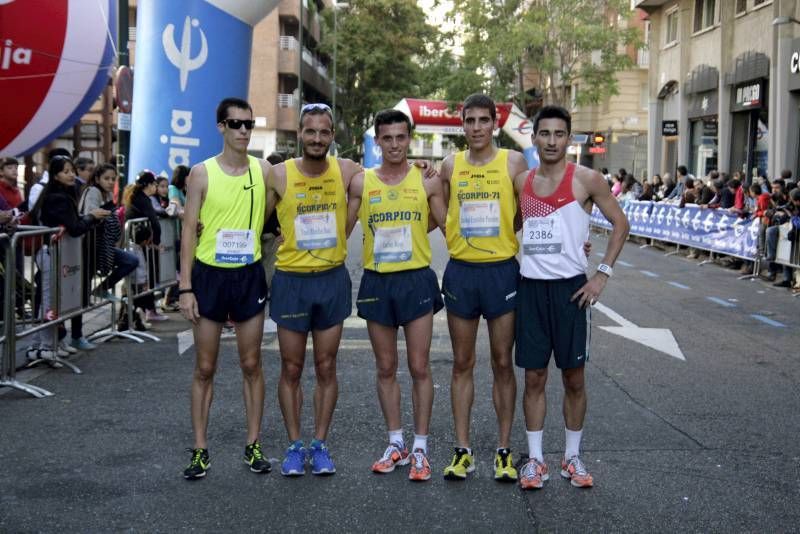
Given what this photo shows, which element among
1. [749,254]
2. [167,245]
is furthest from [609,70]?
[167,245]

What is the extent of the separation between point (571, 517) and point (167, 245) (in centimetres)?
818

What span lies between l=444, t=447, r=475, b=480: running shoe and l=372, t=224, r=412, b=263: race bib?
3.58 ft

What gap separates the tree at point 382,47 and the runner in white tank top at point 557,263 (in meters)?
49.8

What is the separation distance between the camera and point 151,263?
11.4 m

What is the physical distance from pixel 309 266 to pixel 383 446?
1.29m

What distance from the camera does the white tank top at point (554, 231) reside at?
519cm

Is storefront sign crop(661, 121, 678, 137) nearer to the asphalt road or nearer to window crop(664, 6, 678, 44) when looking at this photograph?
window crop(664, 6, 678, 44)

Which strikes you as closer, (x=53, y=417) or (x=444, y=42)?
(x=53, y=417)

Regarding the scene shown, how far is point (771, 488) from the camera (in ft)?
17.1

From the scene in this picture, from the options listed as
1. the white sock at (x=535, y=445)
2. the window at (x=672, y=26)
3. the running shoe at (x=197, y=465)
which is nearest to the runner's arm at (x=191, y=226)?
the running shoe at (x=197, y=465)

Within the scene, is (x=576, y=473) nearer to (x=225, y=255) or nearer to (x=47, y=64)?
(x=225, y=255)

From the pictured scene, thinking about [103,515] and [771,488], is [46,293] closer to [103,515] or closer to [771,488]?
[103,515]

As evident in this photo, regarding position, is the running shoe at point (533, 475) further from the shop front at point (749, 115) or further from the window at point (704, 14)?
the window at point (704, 14)

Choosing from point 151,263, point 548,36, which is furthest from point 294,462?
point 548,36
